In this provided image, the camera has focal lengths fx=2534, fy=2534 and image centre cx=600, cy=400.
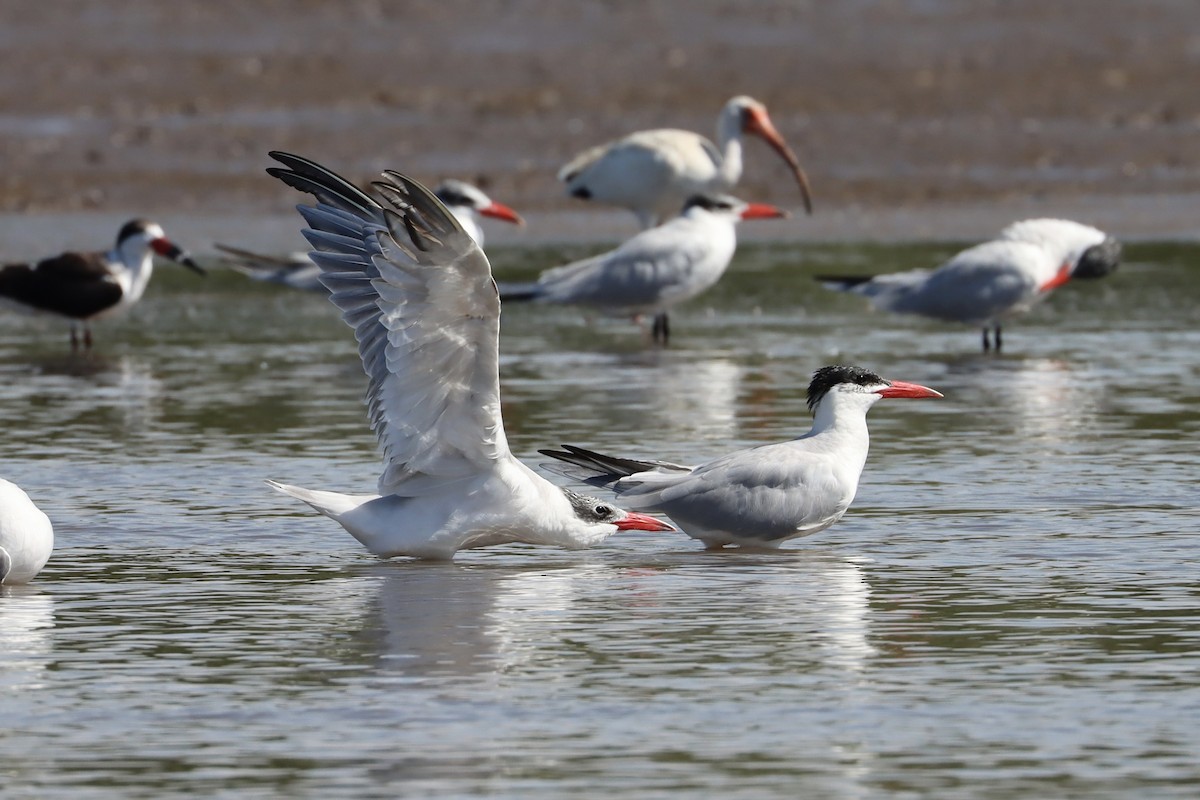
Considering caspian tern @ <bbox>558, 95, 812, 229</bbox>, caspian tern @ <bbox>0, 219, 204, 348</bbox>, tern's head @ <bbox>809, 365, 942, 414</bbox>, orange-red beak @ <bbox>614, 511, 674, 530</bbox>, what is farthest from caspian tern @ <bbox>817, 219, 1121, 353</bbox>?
orange-red beak @ <bbox>614, 511, 674, 530</bbox>

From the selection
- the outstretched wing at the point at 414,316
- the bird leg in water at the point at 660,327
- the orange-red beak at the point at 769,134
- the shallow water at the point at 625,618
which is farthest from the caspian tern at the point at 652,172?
the outstretched wing at the point at 414,316

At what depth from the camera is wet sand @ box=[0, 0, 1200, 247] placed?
84.0 feet

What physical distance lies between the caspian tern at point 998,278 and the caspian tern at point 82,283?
5102 millimetres

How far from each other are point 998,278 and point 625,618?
30.0 feet

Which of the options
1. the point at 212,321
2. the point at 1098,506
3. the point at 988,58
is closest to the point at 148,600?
the point at 1098,506

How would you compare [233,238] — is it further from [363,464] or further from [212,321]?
[363,464]

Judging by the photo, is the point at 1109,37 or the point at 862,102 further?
the point at 1109,37

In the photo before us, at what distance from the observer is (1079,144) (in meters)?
28.2

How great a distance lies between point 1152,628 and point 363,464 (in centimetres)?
474

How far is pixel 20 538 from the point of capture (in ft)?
27.2

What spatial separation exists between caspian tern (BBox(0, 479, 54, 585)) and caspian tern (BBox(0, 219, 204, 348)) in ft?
31.7

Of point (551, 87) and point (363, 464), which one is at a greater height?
point (551, 87)

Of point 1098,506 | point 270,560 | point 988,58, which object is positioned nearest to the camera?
point 270,560

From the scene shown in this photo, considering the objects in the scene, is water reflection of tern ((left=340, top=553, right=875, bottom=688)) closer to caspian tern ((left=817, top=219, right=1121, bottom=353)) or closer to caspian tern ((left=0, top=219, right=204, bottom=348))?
caspian tern ((left=817, top=219, right=1121, bottom=353))
